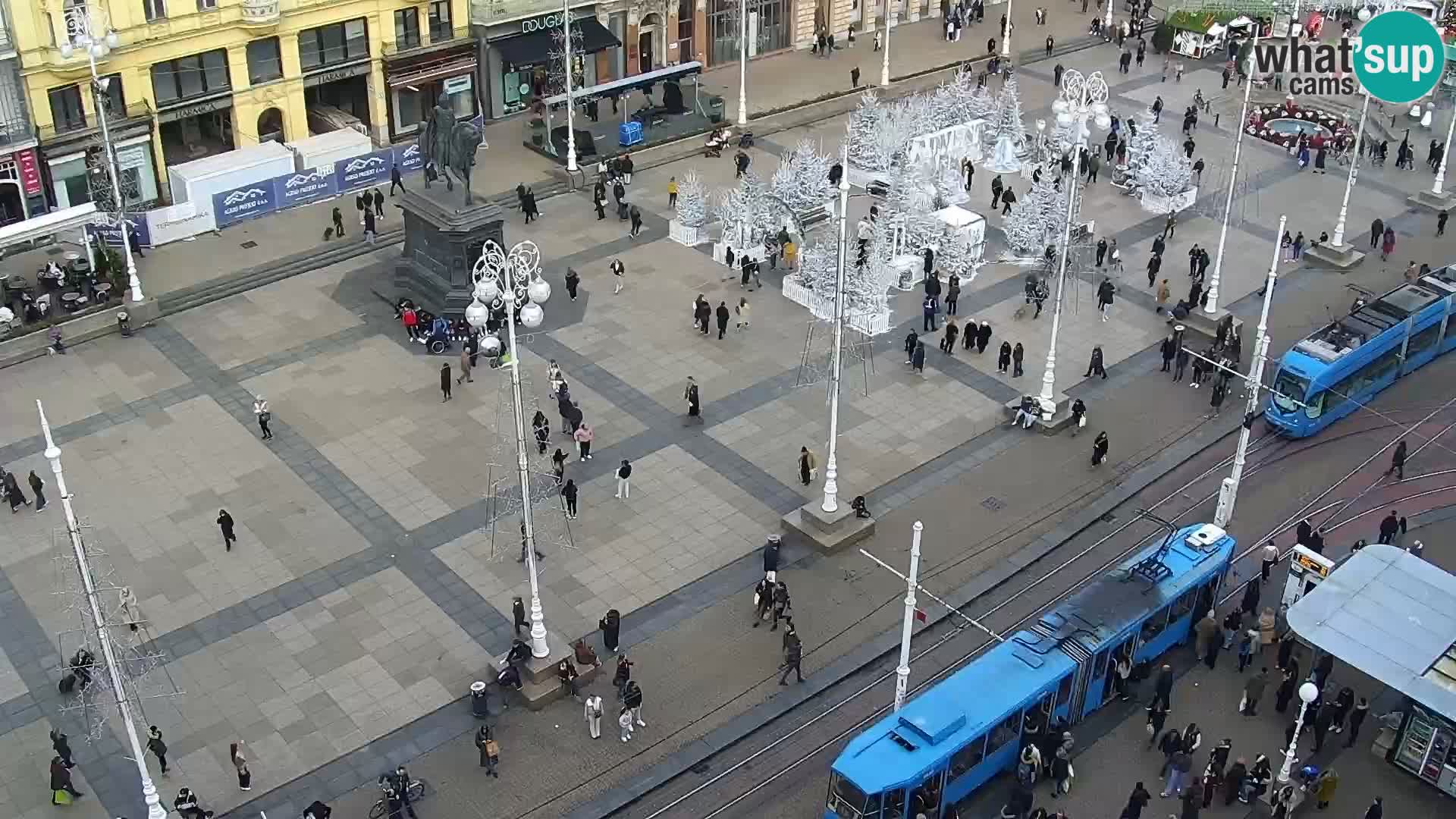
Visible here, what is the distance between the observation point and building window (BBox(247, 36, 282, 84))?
56.2m

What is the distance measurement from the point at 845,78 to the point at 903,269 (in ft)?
74.8

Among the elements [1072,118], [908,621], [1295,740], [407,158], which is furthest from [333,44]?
[1295,740]

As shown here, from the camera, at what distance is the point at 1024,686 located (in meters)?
29.8

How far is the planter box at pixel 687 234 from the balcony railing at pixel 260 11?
16896 mm

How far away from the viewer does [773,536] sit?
3734 centimetres

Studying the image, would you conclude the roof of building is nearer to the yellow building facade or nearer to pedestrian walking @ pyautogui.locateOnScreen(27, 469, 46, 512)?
pedestrian walking @ pyautogui.locateOnScreen(27, 469, 46, 512)

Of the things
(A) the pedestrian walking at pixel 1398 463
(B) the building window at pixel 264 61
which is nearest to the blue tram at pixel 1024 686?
(A) the pedestrian walking at pixel 1398 463

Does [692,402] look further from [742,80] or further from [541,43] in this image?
[541,43]

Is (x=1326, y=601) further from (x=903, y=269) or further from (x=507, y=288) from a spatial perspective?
(x=903, y=269)

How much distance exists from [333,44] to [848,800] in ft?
136

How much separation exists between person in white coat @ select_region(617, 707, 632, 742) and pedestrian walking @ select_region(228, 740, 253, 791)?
25.4 feet

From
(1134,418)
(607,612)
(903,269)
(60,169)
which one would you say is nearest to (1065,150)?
(903,269)

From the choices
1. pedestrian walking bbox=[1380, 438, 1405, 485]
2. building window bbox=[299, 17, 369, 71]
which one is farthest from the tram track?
building window bbox=[299, 17, 369, 71]

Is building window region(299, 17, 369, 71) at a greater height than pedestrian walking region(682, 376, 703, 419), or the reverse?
building window region(299, 17, 369, 71)
